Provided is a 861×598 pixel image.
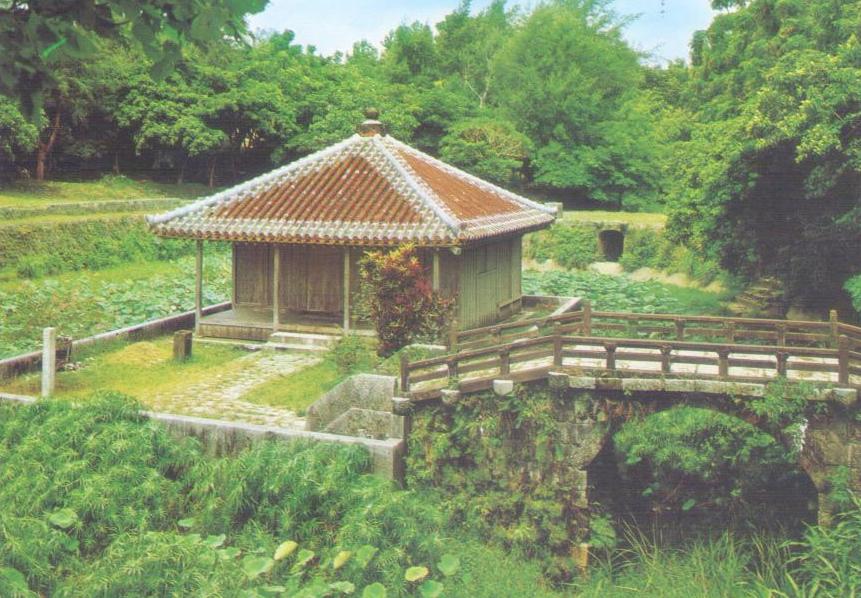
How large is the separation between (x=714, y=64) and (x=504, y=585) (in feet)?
73.8

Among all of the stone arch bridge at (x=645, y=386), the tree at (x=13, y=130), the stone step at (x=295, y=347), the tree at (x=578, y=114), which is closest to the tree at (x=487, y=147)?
the tree at (x=578, y=114)

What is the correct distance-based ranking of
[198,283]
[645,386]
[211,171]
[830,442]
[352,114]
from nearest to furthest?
1. [830,442]
2. [645,386]
3. [198,283]
4. [352,114]
5. [211,171]

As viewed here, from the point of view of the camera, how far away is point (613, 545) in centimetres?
1363

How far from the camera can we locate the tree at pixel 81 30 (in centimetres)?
469

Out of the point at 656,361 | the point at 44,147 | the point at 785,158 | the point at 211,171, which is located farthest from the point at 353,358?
the point at 211,171

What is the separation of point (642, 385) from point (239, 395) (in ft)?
21.9

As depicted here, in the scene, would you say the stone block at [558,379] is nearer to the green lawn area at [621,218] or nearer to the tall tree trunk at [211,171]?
the green lawn area at [621,218]

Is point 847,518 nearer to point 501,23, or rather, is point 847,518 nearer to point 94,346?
point 94,346

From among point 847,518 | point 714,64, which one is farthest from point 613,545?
point 714,64

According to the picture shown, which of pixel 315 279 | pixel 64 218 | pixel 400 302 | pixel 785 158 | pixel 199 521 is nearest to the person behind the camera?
pixel 199 521

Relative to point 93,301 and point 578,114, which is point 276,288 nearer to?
point 93,301

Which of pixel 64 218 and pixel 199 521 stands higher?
pixel 64 218

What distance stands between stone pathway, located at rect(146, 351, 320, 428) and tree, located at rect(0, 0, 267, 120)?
9.85m

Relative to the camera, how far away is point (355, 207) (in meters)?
18.8
